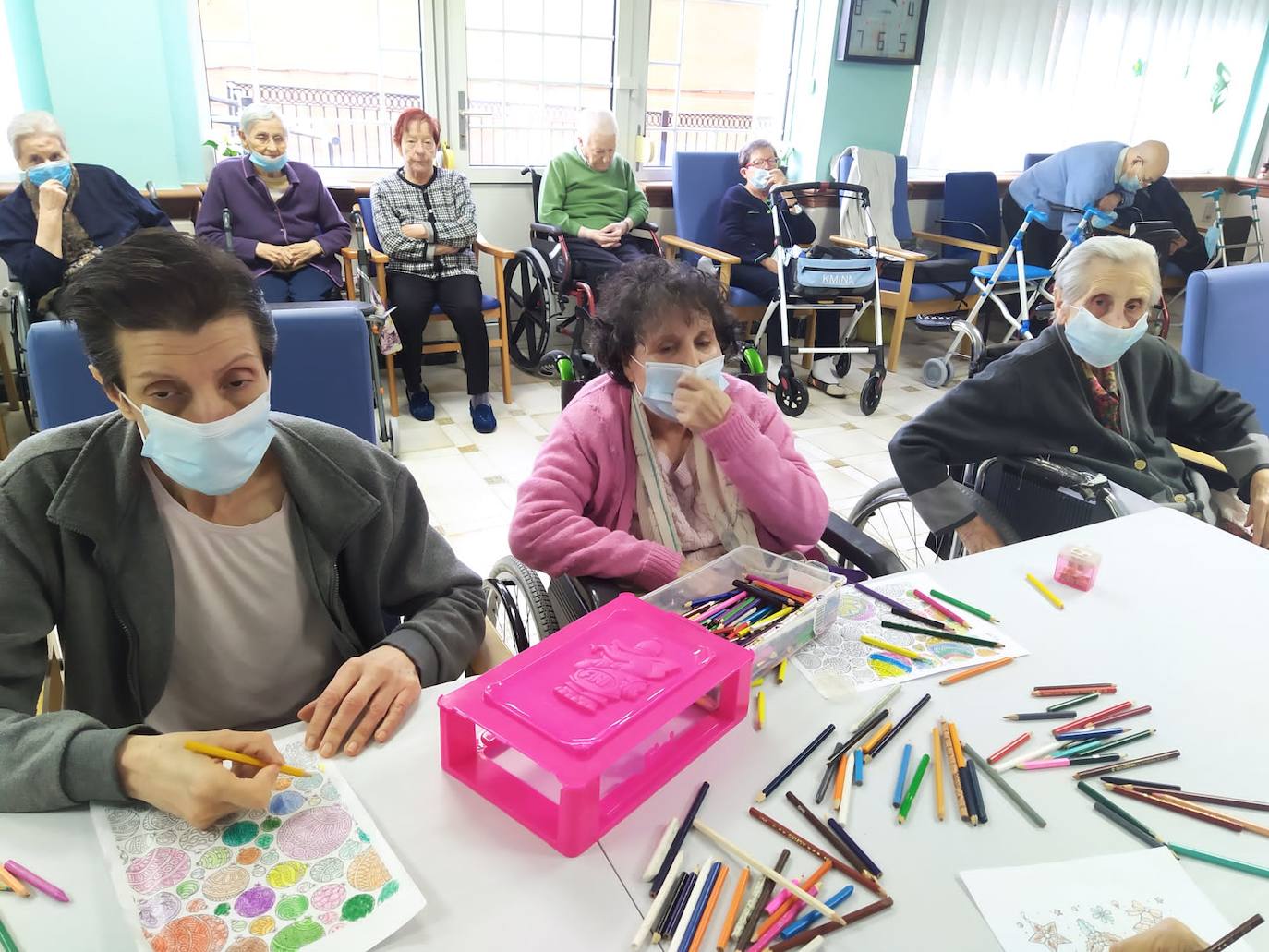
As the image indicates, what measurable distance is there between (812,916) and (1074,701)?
50 centimetres

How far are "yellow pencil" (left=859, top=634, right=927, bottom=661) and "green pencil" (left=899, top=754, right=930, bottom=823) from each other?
20 centimetres

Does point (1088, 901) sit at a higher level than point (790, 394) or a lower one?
higher

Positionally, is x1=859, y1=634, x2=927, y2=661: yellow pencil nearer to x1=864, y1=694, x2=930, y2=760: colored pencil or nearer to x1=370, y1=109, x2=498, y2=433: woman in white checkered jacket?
x1=864, y1=694, x2=930, y2=760: colored pencil

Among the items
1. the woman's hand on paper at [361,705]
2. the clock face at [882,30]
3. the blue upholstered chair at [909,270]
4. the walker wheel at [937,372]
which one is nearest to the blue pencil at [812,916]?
the woman's hand on paper at [361,705]

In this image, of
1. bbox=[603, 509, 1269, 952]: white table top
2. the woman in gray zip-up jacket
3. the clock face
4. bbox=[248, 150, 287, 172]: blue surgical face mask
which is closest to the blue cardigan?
bbox=[248, 150, 287, 172]: blue surgical face mask

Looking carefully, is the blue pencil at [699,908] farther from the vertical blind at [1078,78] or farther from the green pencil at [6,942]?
the vertical blind at [1078,78]

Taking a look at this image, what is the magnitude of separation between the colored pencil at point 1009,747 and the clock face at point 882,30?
5.11 m

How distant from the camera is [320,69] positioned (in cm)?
439

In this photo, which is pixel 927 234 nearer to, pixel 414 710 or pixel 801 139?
pixel 801 139

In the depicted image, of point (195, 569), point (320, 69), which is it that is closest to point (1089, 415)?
point (195, 569)

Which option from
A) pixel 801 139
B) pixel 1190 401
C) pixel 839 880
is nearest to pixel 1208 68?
pixel 801 139

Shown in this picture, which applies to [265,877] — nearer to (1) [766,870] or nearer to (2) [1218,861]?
(1) [766,870]

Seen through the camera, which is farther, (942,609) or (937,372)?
(937,372)

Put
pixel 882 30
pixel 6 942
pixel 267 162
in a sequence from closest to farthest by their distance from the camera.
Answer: pixel 6 942
pixel 267 162
pixel 882 30
